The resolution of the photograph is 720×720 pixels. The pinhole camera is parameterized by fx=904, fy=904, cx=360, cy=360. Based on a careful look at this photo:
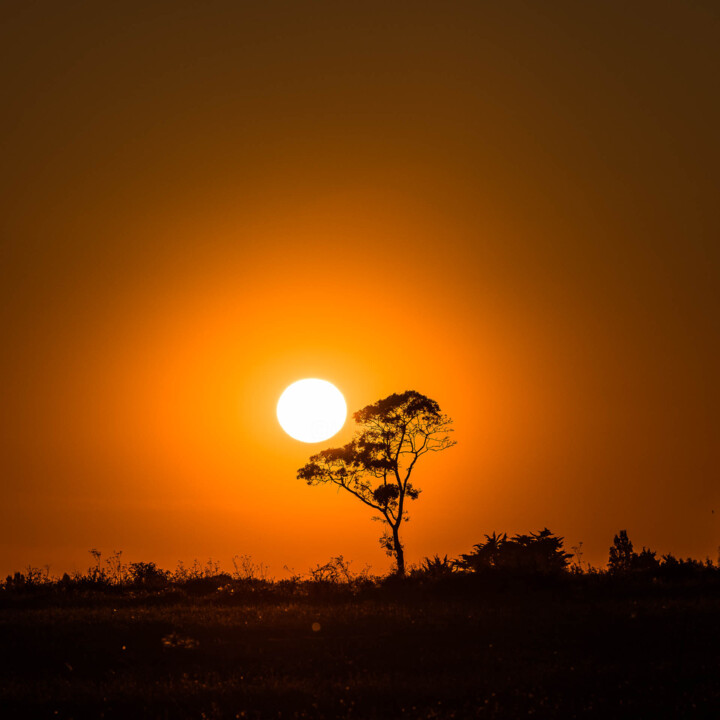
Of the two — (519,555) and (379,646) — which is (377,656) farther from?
(519,555)

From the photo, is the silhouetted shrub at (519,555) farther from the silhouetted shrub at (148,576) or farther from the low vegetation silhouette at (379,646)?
the silhouetted shrub at (148,576)

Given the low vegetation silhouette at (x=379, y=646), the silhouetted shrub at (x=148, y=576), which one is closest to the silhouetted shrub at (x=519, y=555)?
the low vegetation silhouette at (x=379, y=646)

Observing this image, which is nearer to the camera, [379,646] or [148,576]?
[379,646]

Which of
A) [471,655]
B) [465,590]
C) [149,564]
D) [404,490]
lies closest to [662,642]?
[471,655]

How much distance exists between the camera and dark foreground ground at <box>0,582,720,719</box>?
16.5m

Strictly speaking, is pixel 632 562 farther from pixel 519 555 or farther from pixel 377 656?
pixel 377 656

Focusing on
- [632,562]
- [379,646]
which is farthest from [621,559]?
[379,646]

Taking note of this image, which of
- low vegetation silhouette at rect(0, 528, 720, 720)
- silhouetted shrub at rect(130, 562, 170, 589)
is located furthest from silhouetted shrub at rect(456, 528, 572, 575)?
silhouetted shrub at rect(130, 562, 170, 589)

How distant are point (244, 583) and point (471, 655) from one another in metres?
12.9

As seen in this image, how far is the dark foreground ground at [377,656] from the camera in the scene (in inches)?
648

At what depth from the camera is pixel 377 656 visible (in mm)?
19891

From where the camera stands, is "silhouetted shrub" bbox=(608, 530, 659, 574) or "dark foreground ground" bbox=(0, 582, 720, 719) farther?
"silhouetted shrub" bbox=(608, 530, 659, 574)

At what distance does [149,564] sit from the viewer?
33719mm

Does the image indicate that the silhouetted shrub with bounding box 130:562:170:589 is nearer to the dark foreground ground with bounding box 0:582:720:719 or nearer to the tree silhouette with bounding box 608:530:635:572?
the dark foreground ground with bounding box 0:582:720:719
